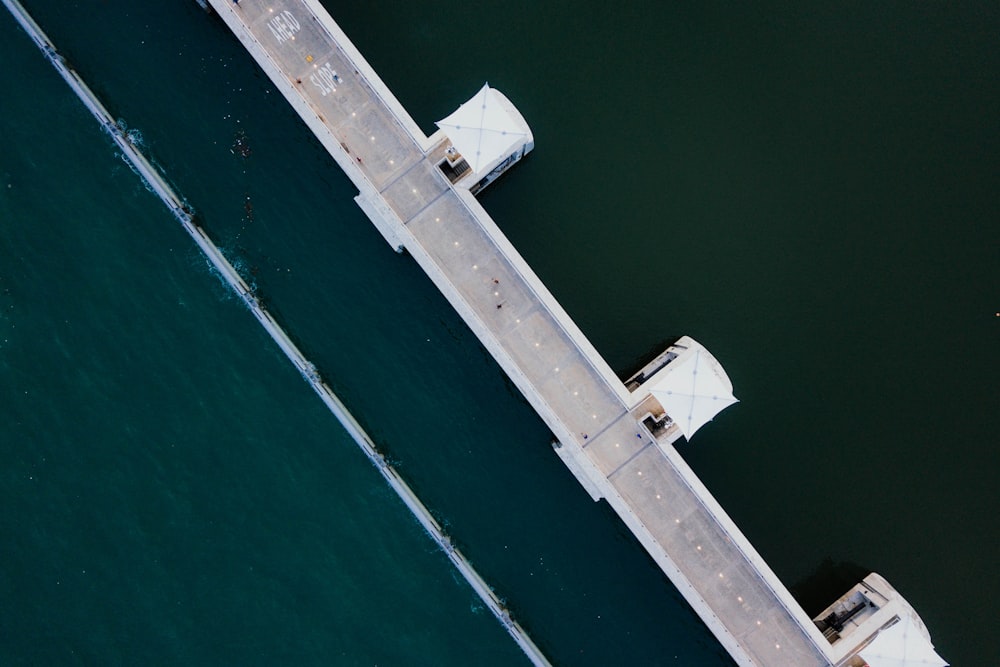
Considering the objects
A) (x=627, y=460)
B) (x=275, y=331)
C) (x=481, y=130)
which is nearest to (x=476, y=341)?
(x=627, y=460)

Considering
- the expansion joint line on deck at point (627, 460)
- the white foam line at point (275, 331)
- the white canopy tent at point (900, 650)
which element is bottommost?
the white canopy tent at point (900, 650)

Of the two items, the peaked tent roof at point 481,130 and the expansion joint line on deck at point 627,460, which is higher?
the peaked tent roof at point 481,130

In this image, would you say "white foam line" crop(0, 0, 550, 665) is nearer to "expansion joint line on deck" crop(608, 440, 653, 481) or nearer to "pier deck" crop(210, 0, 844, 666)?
"pier deck" crop(210, 0, 844, 666)

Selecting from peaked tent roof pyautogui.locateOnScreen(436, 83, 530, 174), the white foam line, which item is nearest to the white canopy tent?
the white foam line

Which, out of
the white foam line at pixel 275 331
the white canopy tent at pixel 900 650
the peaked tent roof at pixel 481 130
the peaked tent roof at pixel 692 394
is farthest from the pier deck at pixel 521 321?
the white foam line at pixel 275 331

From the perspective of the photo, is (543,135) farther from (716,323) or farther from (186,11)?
(186,11)

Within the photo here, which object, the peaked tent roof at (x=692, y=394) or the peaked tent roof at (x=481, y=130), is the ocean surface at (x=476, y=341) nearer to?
the peaked tent roof at (x=692, y=394)
